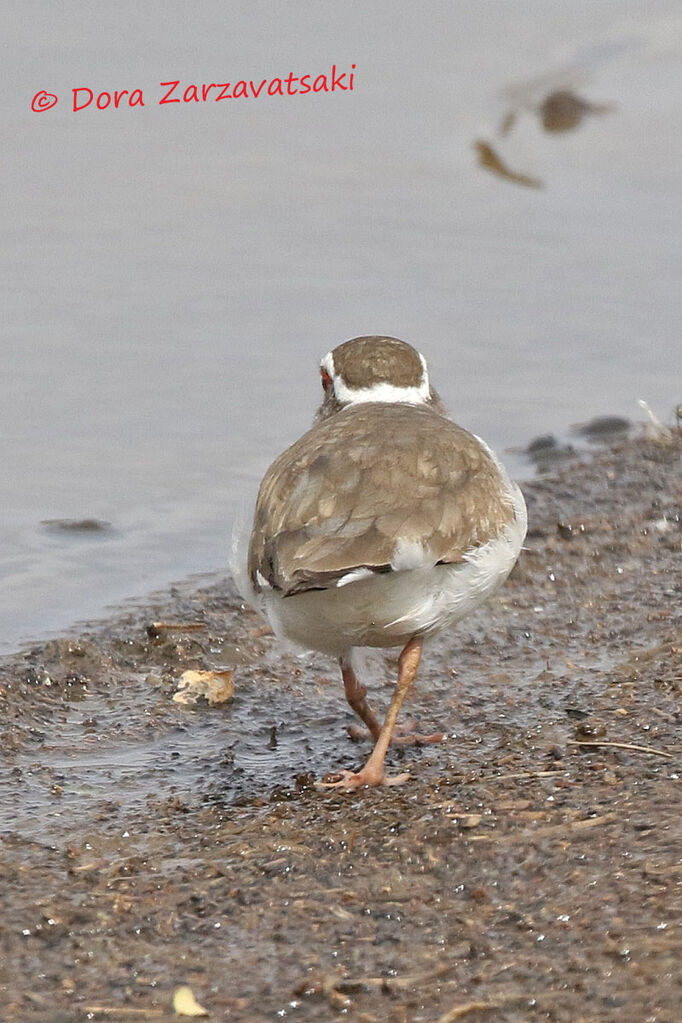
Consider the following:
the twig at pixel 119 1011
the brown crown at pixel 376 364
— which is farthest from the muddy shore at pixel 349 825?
the brown crown at pixel 376 364

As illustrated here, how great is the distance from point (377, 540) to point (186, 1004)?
55.1 inches

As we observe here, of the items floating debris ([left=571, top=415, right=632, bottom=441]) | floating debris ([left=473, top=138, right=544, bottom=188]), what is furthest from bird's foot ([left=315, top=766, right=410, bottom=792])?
floating debris ([left=473, top=138, right=544, bottom=188])

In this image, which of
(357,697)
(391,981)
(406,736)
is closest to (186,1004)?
(391,981)

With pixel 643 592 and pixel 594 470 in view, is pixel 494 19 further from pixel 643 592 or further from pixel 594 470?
pixel 643 592

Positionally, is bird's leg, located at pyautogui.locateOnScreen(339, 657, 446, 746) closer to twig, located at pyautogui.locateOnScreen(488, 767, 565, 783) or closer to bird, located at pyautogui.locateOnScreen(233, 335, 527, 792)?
bird, located at pyautogui.locateOnScreen(233, 335, 527, 792)

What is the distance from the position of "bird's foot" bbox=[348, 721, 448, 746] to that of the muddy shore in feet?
0.15

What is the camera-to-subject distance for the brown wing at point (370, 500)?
14.2 ft

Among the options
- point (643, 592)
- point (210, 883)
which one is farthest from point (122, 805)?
point (643, 592)

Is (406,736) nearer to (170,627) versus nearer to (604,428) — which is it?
(170,627)

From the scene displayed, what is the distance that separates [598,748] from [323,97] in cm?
931

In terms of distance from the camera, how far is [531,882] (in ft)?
13.3

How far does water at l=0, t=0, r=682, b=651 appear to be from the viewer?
27.9 ft

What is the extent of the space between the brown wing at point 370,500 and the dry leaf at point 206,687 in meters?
1.12

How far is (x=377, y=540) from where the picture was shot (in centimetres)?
434
